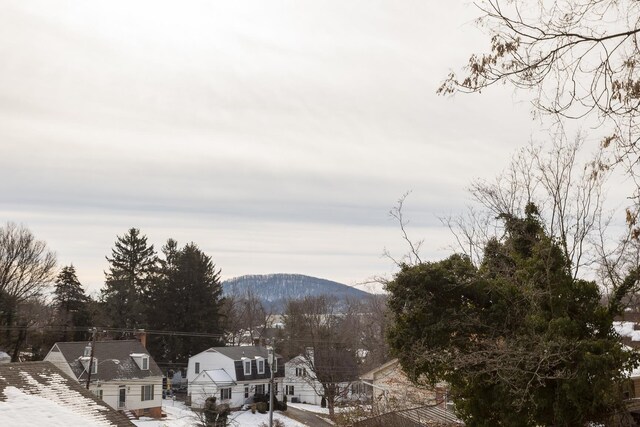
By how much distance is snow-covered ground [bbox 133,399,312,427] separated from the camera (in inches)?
1332

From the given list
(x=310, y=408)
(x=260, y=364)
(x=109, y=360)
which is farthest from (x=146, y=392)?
(x=310, y=408)

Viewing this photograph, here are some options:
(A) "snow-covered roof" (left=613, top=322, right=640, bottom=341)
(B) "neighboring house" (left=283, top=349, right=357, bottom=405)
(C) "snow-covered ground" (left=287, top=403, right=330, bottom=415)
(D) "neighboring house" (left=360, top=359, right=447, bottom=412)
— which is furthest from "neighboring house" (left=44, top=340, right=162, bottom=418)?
(A) "snow-covered roof" (left=613, top=322, right=640, bottom=341)

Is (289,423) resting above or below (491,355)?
below

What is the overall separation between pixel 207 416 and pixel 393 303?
20660 mm

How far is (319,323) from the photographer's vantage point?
51781 millimetres

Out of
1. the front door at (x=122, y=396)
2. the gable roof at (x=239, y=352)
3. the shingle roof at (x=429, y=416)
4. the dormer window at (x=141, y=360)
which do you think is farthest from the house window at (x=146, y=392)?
the shingle roof at (x=429, y=416)

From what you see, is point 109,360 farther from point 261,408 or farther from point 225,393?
point 261,408

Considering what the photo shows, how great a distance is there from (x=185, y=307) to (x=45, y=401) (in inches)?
1568

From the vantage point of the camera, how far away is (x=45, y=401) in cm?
1291

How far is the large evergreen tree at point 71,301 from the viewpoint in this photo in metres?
48.9

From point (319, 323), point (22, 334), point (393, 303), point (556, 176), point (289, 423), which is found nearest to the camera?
point (393, 303)

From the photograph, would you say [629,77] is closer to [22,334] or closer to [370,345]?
[370,345]

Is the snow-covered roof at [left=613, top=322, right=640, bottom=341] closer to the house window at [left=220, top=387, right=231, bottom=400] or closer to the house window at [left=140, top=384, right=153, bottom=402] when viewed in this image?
the house window at [left=140, top=384, right=153, bottom=402]

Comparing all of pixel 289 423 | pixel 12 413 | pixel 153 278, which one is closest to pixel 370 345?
pixel 289 423
